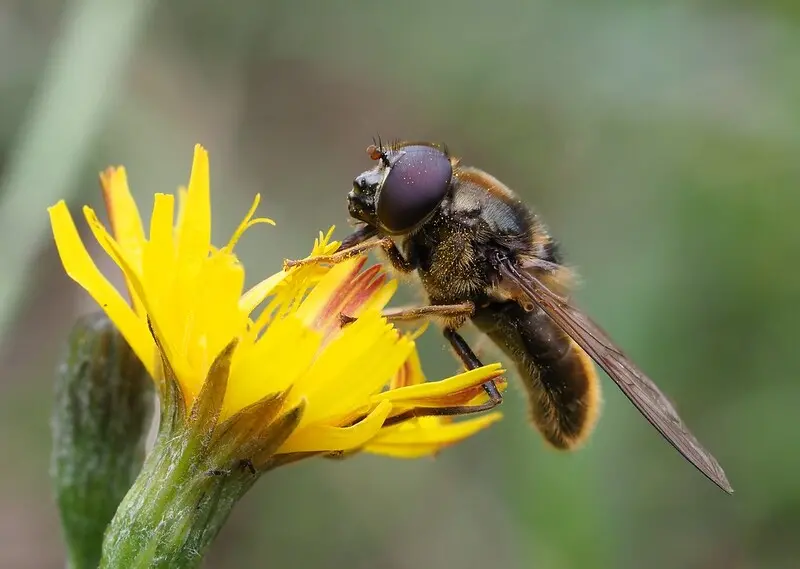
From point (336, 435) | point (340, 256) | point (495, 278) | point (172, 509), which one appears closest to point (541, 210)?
point (495, 278)

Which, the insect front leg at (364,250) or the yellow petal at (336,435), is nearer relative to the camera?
the yellow petal at (336,435)

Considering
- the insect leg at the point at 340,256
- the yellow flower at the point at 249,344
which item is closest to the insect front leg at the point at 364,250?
the insect leg at the point at 340,256

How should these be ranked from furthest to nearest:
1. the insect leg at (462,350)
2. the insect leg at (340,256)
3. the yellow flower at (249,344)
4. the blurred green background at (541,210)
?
the blurred green background at (541,210)
the insect leg at (462,350)
the insect leg at (340,256)
the yellow flower at (249,344)

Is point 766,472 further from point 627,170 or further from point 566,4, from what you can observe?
point 566,4

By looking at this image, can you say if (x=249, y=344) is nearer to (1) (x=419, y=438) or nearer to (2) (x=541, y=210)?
(1) (x=419, y=438)

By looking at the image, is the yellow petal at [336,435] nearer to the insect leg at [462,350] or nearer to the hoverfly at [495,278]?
the hoverfly at [495,278]

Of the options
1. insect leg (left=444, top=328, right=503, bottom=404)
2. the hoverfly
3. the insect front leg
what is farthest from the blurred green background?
the insect front leg
